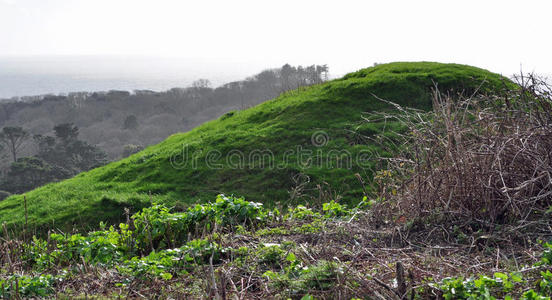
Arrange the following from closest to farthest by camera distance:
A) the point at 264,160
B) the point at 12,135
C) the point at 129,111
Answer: the point at 264,160 < the point at 12,135 < the point at 129,111

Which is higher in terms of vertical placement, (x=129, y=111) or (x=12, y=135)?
(x=129, y=111)

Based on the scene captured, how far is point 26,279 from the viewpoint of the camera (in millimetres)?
3664

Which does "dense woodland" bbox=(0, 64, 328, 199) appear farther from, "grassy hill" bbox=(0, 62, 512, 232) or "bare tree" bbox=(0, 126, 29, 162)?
"grassy hill" bbox=(0, 62, 512, 232)

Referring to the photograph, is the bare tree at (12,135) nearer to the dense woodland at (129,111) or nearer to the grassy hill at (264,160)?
the dense woodland at (129,111)

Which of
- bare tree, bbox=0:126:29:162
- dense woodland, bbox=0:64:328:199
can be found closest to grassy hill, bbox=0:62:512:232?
bare tree, bbox=0:126:29:162

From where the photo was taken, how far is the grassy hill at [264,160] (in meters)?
10.2

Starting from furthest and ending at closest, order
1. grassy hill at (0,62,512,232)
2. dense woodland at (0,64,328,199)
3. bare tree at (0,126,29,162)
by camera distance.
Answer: dense woodland at (0,64,328,199), bare tree at (0,126,29,162), grassy hill at (0,62,512,232)

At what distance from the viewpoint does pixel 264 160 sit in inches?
452

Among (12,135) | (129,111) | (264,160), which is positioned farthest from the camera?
(129,111)

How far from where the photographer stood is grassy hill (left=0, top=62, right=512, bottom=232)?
1021 cm

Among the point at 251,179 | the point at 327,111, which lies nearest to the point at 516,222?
the point at 251,179

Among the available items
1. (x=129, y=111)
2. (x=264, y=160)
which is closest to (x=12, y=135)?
(x=129, y=111)

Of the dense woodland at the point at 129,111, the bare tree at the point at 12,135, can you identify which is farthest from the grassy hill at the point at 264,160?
the dense woodland at the point at 129,111

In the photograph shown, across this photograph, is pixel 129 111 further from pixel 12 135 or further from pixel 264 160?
pixel 264 160
